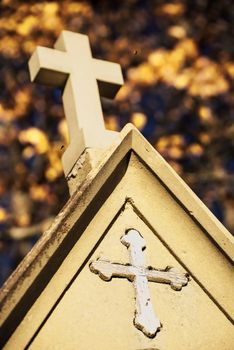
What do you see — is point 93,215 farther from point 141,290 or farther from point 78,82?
point 78,82

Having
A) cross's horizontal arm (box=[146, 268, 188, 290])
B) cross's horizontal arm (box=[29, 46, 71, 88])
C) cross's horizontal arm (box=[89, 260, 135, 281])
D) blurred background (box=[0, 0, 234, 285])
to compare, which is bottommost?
cross's horizontal arm (box=[89, 260, 135, 281])

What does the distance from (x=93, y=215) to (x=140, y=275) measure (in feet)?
1.39

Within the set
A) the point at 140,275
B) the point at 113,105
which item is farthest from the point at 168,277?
the point at 113,105

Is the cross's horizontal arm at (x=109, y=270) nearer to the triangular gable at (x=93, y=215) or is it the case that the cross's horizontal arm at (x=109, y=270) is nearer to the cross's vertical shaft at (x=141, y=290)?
the cross's vertical shaft at (x=141, y=290)

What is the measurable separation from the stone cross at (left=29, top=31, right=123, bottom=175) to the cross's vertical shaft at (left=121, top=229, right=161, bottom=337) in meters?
0.67

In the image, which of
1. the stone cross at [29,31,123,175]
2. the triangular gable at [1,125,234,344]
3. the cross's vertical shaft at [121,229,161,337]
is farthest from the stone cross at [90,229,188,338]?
the stone cross at [29,31,123,175]

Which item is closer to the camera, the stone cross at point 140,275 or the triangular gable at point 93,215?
the triangular gable at point 93,215

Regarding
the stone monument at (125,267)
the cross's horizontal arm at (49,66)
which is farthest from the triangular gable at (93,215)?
the cross's horizontal arm at (49,66)

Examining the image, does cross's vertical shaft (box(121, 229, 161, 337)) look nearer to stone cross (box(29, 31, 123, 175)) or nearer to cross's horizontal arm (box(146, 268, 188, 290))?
cross's horizontal arm (box(146, 268, 188, 290))

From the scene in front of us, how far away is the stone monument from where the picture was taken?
302 centimetres

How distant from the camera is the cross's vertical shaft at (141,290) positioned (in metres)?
3.22

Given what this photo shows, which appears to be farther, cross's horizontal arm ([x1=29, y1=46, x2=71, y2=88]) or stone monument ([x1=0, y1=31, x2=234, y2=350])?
cross's horizontal arm ([x1=29, y1=46, x2=71, y2=88])

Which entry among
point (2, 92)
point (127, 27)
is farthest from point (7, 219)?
point (127, 27)

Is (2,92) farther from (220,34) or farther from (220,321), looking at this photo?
(220,321)
